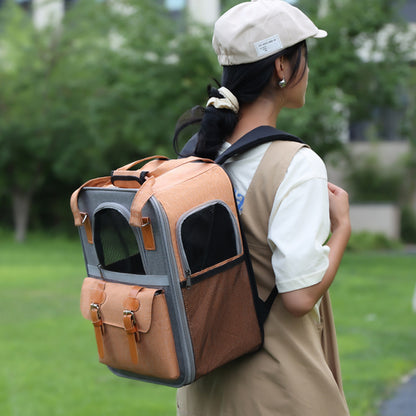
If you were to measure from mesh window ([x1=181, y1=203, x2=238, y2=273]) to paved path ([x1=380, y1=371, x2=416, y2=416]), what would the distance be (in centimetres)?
358

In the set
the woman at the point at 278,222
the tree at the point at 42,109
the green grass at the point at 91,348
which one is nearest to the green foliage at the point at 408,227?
the green grass at the point at 91,348

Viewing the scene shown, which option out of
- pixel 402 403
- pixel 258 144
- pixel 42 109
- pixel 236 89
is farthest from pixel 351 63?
pixel 258 144

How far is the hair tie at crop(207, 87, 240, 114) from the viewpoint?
6.12ft

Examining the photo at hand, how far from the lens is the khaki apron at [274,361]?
69.6 inches

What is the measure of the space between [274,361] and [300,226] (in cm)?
37

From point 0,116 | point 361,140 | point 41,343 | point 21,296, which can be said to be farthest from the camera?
point 361,140

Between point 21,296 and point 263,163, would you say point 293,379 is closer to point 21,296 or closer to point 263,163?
point 263,163

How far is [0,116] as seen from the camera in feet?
70.9

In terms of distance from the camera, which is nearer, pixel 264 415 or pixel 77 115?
pixel 264 415

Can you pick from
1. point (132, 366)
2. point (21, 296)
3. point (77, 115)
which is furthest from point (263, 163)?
point (77, 115)

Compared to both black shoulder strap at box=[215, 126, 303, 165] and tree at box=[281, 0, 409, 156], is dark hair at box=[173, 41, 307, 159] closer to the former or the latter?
black shoulder strap at box=[215, 126, 303, 165]

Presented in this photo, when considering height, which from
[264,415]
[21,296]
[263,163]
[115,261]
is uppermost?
[263,163]

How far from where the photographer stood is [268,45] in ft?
5.93

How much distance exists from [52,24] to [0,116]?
367 centimetres
